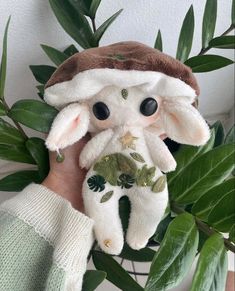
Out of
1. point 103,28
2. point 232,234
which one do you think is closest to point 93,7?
point 103,28

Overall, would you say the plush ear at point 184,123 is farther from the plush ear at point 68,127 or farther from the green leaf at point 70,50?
the green leaf at point 70,50

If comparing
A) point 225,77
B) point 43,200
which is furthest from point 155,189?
point 225,77

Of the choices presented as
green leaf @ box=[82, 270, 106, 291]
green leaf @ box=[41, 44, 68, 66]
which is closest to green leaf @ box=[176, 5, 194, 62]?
green leaf @ box=[41, 44, 68, 66]

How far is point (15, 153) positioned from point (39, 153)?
5 centimetres

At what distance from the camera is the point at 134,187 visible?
0.60 m

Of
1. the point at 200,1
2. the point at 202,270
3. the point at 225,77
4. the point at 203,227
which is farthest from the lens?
the point at 225,77

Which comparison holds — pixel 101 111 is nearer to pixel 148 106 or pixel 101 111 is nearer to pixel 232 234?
pixel 148 106

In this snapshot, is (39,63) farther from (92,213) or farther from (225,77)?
(225,77)

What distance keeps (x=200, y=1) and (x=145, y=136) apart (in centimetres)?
49

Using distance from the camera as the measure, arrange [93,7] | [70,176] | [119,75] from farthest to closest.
Result: 1. [93,7]
2. [70,176]
3. [119,75]

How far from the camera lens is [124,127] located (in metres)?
0.59

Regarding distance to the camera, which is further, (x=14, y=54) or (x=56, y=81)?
(x=14, y=54)

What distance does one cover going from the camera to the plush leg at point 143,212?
0.59m

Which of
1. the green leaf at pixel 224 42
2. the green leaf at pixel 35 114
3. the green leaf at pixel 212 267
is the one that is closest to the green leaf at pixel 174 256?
the green leaf at pixel 212 267
